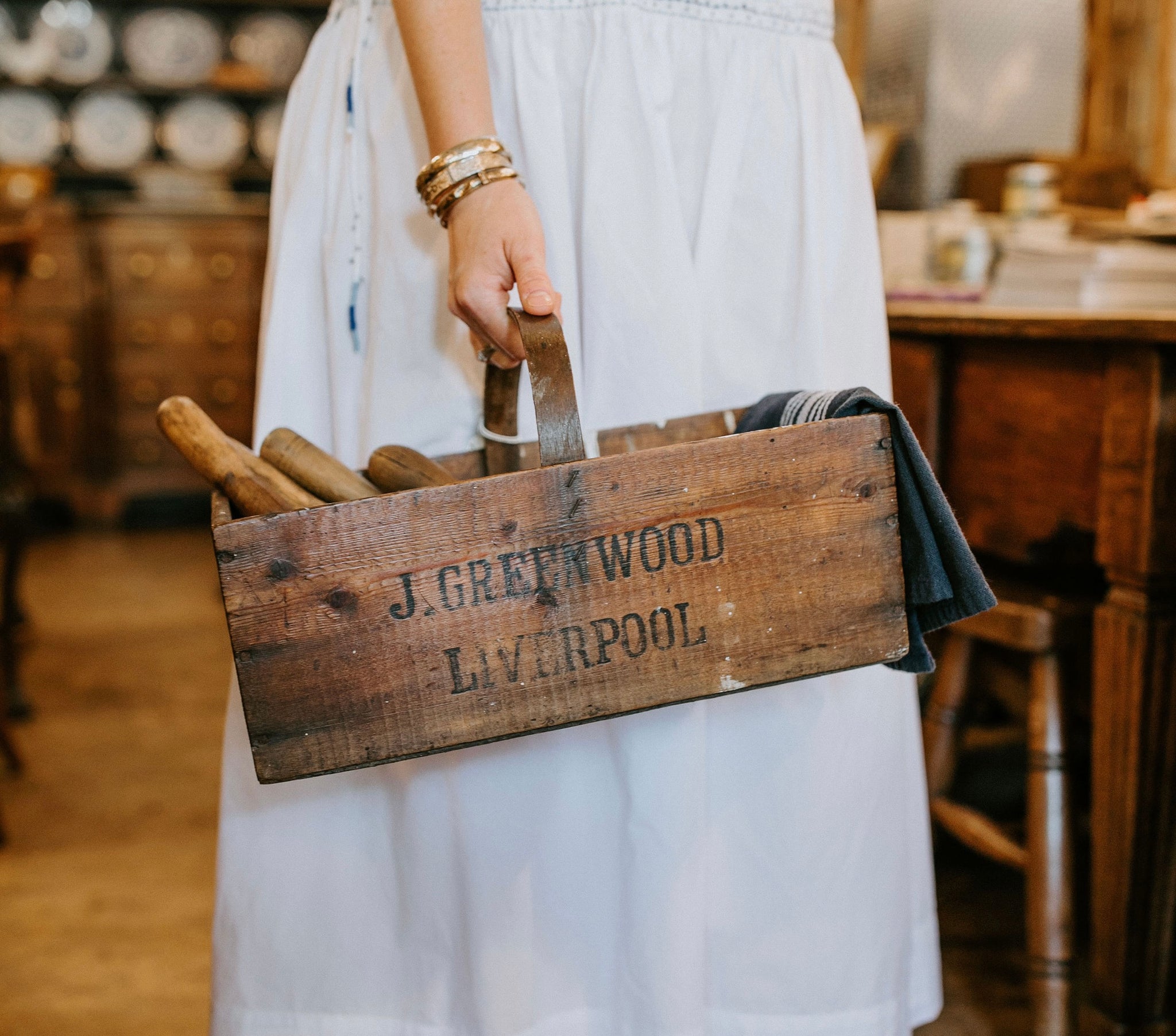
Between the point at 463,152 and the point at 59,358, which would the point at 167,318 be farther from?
the point at 463,152

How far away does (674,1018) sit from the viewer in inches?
28.2

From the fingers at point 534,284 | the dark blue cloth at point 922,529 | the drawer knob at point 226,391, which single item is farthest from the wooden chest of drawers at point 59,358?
the dark blue cloth at point 922,529

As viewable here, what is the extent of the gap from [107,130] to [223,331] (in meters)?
0.93

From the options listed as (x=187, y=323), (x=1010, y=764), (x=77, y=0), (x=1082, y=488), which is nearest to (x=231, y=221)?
(x=187, y=323)

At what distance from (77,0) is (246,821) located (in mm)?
4150

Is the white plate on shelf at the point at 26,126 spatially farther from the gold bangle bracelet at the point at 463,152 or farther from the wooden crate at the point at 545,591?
the wooden crate at the point at 545,591

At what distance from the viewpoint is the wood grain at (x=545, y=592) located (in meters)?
0.55

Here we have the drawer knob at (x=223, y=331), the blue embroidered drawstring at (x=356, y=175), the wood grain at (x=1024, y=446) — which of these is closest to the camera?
the blue embroidered drawstring at (x=356, y=175)

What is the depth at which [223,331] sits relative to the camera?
386cm

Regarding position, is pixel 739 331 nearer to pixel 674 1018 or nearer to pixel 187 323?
pixel 674 1018

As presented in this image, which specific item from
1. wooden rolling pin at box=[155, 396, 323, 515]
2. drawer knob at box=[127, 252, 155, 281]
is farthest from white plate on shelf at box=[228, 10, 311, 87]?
wooden rolling pin at box=[155, 396, 323, 515]

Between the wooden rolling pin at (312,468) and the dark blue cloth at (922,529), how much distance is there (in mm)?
263

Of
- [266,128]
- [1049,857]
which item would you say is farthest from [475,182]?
[266,128]

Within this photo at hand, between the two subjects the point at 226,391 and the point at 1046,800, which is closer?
the point at 1046,800
